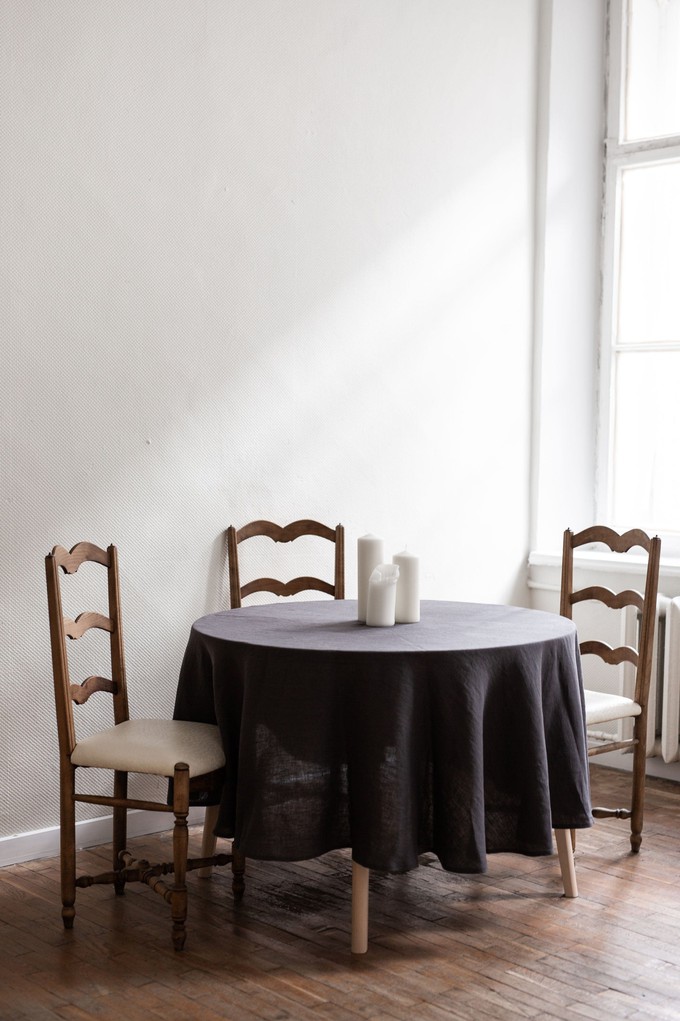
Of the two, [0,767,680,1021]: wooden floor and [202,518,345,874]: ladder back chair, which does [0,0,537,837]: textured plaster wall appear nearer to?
[202,518,345,874]: ladder back chair

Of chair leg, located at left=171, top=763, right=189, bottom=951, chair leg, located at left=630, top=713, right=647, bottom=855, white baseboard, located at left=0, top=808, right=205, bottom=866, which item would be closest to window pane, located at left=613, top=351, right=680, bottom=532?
chair leg, located at left=630, top=713, right=647, bottom=855

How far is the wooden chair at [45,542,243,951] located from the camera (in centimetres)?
270

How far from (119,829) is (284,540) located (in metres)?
1.09

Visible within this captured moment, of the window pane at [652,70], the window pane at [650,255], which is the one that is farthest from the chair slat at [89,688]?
the window pane at [652,70]

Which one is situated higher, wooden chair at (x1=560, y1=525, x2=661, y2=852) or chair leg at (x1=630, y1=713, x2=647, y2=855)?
wooden chair at (x1=560, y1=525, x2=661, y2=852)

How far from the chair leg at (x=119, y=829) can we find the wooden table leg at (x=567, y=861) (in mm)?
1131

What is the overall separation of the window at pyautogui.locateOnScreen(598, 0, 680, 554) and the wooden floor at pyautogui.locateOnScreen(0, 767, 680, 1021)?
1.83m

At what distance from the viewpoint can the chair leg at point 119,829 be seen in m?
3.03

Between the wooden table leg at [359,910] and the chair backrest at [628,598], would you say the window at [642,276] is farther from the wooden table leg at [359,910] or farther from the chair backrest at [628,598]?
the wooden table leg at [359,910]

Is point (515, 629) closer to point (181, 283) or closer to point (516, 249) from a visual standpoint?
point (181, 283)

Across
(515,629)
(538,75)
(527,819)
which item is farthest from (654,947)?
(538,75)

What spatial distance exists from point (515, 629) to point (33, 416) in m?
1.45

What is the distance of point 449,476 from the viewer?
4.43 meters

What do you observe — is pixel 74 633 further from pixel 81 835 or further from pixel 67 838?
pixel 81 835
